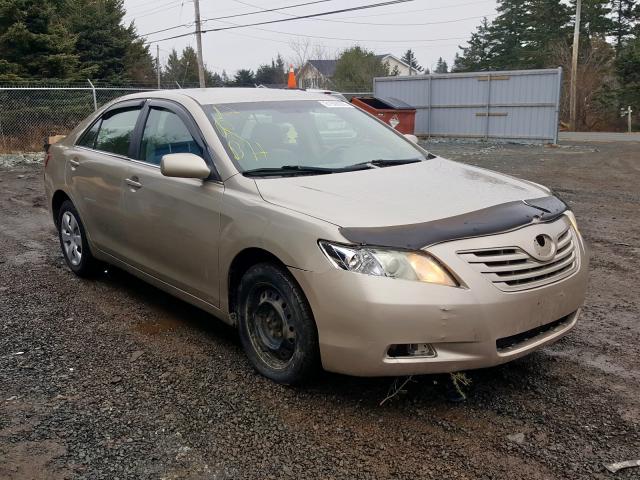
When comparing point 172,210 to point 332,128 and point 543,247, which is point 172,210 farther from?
point 543,247

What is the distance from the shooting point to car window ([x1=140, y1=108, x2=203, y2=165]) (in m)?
4.16

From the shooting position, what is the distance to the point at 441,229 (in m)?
2.98

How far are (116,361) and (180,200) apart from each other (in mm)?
1083

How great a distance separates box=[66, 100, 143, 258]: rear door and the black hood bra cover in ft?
7.80

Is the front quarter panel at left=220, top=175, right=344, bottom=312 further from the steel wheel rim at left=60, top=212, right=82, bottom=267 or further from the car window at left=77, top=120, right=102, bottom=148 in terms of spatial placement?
the steel wheel rim at left=60, top=212, right=82, bottom=267

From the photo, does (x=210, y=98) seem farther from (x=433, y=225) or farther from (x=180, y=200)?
(x=433, y=225)

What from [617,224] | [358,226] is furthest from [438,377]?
[617,224]

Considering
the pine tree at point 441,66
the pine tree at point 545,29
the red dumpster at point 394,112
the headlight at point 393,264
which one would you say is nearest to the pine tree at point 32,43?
the red dumpster at point 394,112

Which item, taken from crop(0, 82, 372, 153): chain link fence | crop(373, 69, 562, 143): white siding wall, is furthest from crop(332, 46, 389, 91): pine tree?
crop(0, 82, 372, 153): chain link fence

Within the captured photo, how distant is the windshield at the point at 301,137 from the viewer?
3.92 m

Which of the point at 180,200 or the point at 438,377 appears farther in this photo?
the point at 180,200

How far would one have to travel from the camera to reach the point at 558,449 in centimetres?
281

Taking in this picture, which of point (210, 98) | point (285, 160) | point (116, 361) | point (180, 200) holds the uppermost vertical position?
point (210, 98)

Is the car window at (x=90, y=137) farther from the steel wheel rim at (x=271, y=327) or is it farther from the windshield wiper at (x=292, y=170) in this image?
the steel wheel rim at (x=271, y=327)
